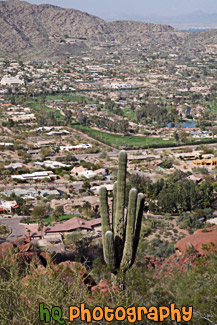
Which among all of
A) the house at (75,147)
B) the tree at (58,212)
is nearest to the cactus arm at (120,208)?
the tree at (58,212)

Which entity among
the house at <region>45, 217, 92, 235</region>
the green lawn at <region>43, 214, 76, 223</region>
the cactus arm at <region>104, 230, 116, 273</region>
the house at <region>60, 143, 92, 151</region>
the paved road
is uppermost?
the cactus arm at <region>104, 230, 116, 273</region>

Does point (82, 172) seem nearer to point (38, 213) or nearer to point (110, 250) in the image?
point (38, 213)

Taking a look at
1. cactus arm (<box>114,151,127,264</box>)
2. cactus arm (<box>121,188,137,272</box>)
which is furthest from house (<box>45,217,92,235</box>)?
cactus arm (<box>121,188,137,272</box>)

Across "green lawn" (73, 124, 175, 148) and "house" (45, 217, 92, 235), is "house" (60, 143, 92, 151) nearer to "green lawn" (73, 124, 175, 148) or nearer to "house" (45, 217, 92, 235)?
"green lawn" (73, 124, 175, 148)

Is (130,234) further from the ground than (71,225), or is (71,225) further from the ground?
(130,234)

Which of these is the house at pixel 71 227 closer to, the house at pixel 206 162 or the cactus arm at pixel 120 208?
the cactus arm at pixel 120 208

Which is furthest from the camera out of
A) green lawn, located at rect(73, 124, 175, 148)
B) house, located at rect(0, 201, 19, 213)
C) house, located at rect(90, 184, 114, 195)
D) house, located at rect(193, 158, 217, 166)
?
green lawn, located at rect(73, 124, 175, 148)

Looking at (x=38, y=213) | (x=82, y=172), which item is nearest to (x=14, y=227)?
(x=38, y=213)
